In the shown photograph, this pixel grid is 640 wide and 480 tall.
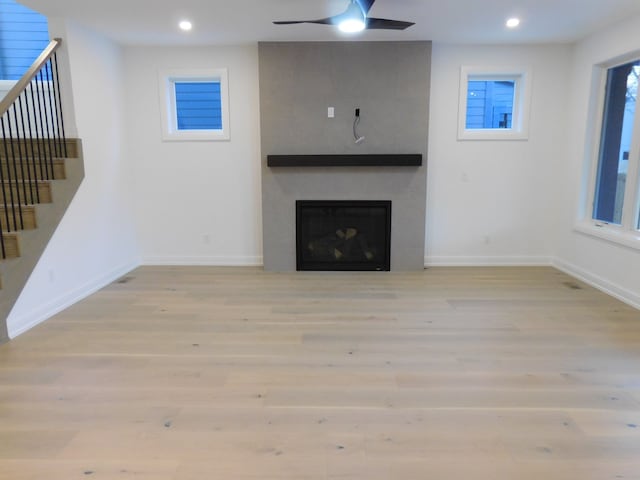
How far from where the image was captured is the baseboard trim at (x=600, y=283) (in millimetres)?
3885

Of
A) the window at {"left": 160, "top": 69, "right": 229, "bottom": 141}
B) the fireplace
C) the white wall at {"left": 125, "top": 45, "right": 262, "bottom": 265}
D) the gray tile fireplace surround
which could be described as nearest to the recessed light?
the gray tile fireplace surround

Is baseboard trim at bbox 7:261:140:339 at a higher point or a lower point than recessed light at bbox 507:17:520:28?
lower

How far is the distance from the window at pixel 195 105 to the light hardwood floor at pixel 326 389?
215 cm

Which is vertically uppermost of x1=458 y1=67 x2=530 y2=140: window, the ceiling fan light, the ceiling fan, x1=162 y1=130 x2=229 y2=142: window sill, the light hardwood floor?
the ceiling fan

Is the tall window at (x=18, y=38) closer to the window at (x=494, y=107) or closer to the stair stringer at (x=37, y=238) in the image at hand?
the stair stringer at (x=37, y=238)

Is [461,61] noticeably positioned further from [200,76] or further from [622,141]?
[200,76]

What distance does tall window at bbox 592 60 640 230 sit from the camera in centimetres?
400

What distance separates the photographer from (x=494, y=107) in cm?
516

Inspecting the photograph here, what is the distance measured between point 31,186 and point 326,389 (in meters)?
3.10

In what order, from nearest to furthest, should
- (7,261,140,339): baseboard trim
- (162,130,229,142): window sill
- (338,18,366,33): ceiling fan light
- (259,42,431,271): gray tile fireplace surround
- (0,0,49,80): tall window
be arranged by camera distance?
(338,18,366,33): ceiling fan light, (7,261,140,339): baseboard trim, (259,42,431,271): gray tile fireplace surround, (162,130,229,142): window sill, (0,0,49,80): tall window

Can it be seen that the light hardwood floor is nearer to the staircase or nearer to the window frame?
the staircase

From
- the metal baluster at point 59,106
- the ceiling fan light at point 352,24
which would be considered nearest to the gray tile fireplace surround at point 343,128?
the ceiling fan light at point 352,24

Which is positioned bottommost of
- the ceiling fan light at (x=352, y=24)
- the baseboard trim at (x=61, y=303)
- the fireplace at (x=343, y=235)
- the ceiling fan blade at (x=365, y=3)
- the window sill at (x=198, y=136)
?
the baseboard trim at (x=61, y=303)

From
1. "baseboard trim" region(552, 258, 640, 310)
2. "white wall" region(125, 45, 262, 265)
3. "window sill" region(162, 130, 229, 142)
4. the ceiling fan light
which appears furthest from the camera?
"window sill" region(162, 130, 229, 142)
